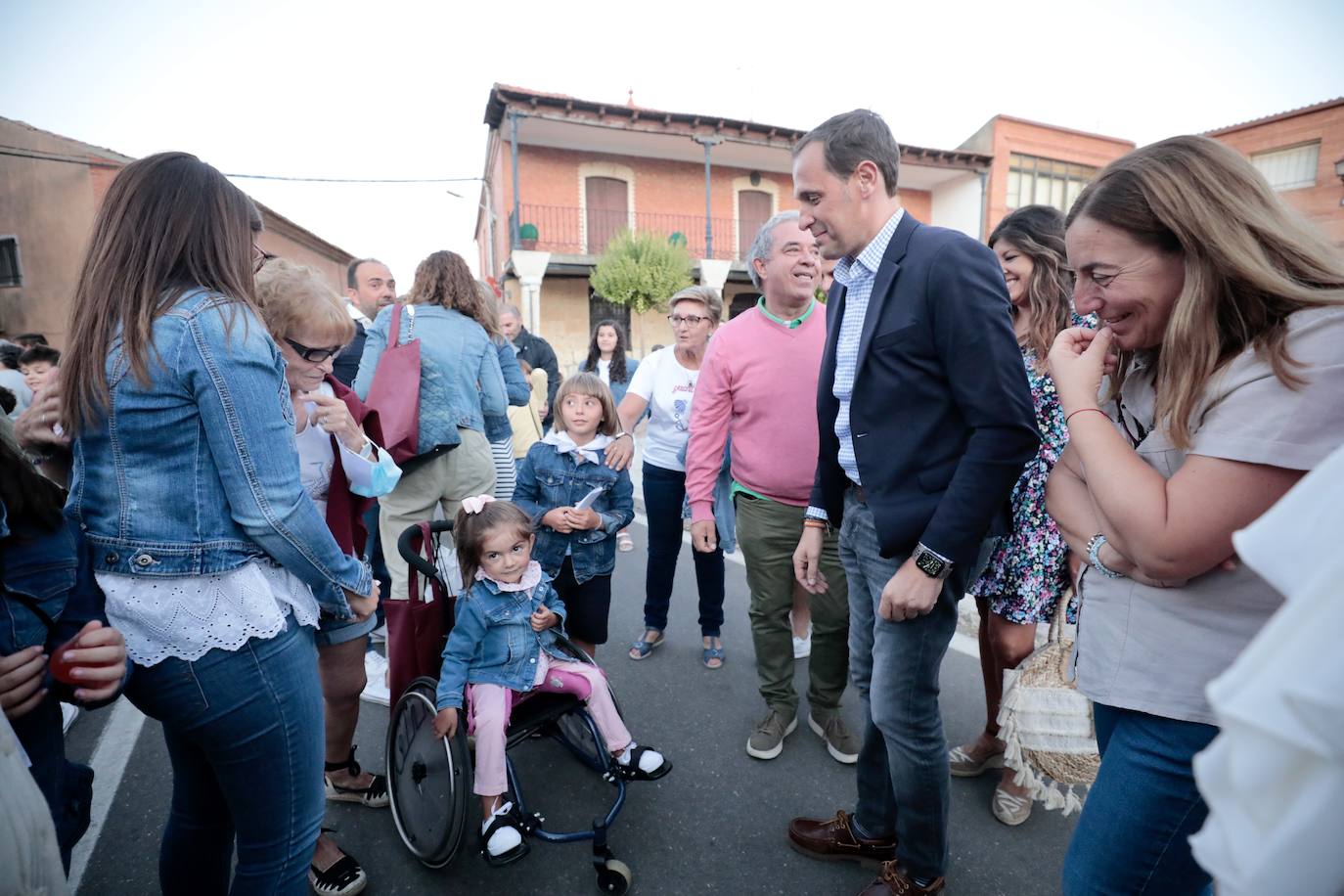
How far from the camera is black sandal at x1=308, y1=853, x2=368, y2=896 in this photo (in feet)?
6.88

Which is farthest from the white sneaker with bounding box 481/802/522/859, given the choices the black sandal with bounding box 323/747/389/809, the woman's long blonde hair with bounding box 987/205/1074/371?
the woman's long blonde hair with bounding box 987/205/1074/371

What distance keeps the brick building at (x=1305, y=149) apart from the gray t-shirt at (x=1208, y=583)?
80.4 feet

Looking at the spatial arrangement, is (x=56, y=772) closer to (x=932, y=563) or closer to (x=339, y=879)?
(x=339, y=879)

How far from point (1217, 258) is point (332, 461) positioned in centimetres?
223

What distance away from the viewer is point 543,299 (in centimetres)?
1797

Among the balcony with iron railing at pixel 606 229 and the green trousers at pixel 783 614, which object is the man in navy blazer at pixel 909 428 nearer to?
the green trousers at pixel 783 614

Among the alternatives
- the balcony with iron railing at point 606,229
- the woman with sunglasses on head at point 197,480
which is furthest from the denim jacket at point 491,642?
the balcony with iron railing at point 606,229

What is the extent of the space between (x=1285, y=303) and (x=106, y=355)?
2074 millimetres

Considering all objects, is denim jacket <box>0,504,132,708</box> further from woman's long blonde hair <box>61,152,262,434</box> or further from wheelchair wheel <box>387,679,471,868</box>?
wheelchair wheel <box>387,679,471,868</box>

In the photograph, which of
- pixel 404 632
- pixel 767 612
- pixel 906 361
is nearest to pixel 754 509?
pixel 767 612

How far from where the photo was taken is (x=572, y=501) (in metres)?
3.12

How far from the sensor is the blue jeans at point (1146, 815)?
3.68 feet

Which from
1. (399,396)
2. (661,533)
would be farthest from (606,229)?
(399,396)

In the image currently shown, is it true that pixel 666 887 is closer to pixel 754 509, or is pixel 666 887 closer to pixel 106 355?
pixel 754 509
